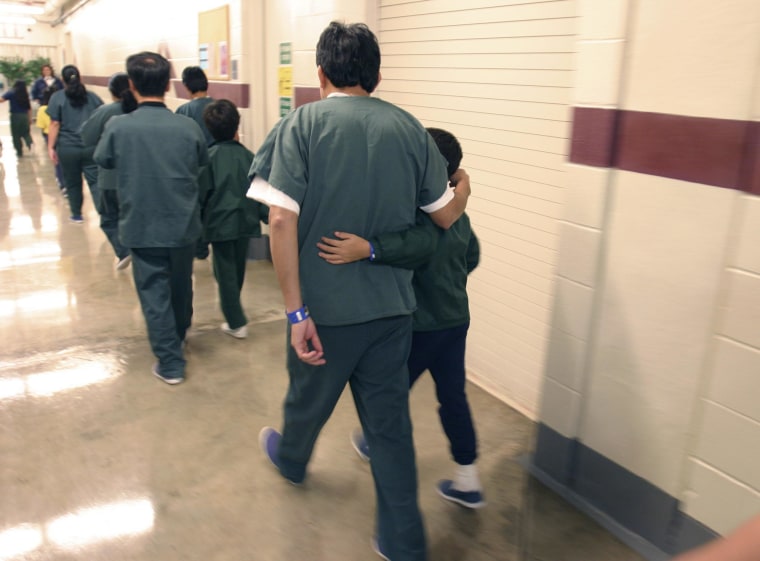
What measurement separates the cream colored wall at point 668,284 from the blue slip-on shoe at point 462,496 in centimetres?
44

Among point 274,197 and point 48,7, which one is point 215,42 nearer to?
point 274,197

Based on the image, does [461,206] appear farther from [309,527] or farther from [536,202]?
[309,527]

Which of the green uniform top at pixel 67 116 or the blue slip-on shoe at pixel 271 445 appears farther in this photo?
the green uniform top at pixel 67 116

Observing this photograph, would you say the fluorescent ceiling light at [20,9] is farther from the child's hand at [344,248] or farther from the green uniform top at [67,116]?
the child's hand at [344,248]

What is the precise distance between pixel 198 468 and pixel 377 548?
84 centimetres

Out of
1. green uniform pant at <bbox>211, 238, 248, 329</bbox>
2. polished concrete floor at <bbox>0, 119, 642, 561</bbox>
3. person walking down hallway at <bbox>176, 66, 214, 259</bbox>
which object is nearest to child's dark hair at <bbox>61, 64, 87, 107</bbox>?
person walking down hallway at <bbox>176, 66, 214, 259</bbox>

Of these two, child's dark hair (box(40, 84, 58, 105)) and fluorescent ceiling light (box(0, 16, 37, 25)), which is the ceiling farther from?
child's dark hair (box(40, 84, 58, 105))

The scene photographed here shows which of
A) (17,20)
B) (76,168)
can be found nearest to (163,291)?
(76,168)

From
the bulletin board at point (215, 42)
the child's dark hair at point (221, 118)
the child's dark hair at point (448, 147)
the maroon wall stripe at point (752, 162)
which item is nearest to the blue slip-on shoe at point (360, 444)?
the child's dark hair at point (448, 147)

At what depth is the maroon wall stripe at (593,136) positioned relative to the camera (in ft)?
6.57

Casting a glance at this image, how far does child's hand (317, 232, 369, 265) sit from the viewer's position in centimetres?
171

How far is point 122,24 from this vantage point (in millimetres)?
9883

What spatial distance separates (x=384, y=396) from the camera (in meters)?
1.87

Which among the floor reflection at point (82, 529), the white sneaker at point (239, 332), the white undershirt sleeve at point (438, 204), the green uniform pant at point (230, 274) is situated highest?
the white undershirt sleeve at point (438, 204)
